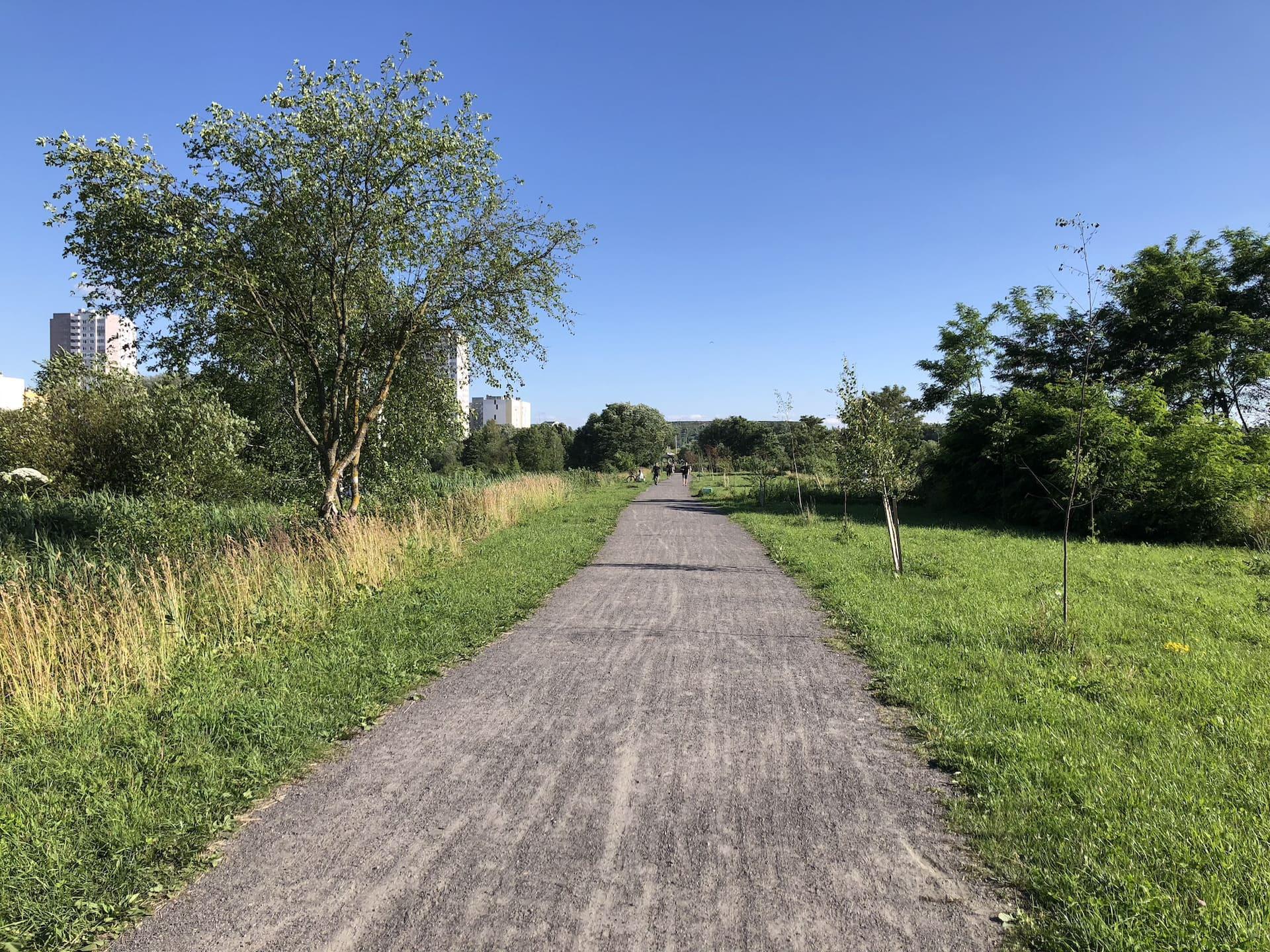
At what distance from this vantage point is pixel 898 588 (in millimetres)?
8742

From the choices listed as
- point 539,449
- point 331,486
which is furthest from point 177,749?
point 539,449

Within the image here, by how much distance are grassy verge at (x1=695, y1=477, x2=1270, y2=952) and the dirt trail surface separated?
35cm

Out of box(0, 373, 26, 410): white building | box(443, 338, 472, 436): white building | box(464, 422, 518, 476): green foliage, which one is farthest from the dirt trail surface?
box(464, 422, 518, 476): green foliage

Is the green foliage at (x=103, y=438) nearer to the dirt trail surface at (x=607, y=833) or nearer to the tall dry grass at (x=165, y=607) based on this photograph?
the tall dry grass at (x=165, y=607)

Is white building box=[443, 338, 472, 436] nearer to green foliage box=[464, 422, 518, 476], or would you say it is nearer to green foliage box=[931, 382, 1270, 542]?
green foliage box=[931, 382, 1270, 542]

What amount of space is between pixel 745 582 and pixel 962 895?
6.95 m

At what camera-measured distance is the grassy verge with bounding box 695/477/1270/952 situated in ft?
8.14

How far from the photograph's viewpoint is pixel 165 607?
5762 millimetres

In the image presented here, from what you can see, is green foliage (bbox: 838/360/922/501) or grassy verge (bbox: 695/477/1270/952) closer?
grassy verge (bbox: 695/477/1270/952)

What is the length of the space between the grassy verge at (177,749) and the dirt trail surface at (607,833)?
225 mm

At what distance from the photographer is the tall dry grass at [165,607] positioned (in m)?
4.55

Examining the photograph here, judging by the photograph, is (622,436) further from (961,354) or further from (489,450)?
(961,354)

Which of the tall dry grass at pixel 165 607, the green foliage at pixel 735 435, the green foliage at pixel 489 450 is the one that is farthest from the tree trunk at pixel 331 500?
the green foliage at pixel 735 435

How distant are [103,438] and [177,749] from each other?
19.1 metres
